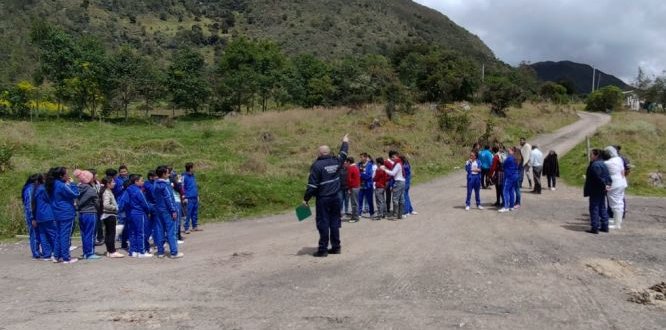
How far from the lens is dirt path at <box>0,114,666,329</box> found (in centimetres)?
646

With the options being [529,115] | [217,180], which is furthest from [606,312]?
[529,115]

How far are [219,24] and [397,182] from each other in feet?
341

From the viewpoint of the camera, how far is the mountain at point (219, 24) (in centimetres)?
8569

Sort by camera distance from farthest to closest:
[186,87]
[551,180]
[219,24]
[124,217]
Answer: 1. [219,24]
2. [186,87]
3. [551,180]
4. [124,217]

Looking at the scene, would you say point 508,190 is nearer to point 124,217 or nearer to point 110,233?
point 124,217

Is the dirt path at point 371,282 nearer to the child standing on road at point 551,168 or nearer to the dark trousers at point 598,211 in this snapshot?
the dark trousers at point 598,211

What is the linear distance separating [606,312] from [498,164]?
9.26 metres

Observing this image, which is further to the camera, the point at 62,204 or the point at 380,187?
the point at 380,187

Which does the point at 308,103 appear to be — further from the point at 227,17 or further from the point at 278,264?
the point at 227,17

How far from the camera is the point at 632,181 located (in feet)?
66.8

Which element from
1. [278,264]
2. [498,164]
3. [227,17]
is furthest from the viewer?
[227,17]

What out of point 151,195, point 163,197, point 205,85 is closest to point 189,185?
point 151,195

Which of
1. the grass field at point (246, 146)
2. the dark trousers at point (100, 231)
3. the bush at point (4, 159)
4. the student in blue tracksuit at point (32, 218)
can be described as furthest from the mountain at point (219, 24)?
the student in blue tracksuit at point (32, 218)

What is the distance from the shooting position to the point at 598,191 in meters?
11.8
